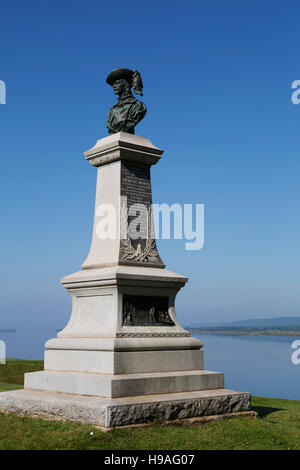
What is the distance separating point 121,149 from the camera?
11672 millimetres

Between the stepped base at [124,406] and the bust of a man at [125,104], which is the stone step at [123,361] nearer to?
the stepped base at [124,406]

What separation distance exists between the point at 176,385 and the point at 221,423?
3.27 ft

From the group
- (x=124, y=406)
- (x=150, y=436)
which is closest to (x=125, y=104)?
(x=124, y=406)

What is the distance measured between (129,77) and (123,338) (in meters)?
5.58

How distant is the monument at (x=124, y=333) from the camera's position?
971cm

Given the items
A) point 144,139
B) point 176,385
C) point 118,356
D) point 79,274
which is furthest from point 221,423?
point 144,139

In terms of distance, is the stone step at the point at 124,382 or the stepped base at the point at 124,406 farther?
the stone step at the point at 124,382

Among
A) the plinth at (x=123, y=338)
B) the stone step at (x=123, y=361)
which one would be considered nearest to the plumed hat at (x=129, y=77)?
the plinth at (x=123, y=338)

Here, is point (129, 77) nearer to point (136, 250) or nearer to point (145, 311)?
point (136, 250)

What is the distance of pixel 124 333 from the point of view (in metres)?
10.5

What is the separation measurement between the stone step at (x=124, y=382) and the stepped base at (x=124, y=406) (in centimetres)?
14
